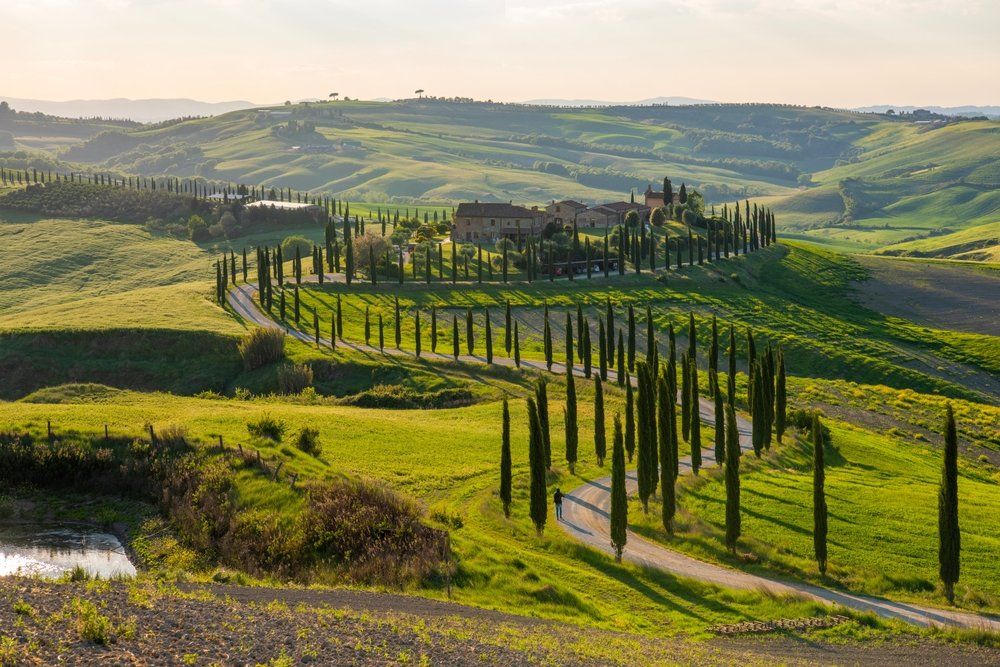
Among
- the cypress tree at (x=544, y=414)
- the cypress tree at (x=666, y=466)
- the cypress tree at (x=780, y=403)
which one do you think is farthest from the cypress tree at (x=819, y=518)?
the cypress tree at (x=780, y=403)

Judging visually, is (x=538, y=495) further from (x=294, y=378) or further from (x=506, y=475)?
(x=294, y=378)

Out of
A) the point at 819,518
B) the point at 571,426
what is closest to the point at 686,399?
the point at 571,426

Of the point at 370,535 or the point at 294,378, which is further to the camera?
the point at 294,378

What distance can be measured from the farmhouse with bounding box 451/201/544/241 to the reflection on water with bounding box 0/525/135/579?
13473cm

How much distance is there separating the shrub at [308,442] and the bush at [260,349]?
4298 centimetres

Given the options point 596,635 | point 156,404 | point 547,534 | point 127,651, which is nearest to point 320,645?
point 127,651

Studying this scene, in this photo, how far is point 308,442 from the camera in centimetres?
6700

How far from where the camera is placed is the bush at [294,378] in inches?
4008

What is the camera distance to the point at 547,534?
55875mm

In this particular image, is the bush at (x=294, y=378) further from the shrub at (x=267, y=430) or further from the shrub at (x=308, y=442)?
the shrub at (x=308, y=442)

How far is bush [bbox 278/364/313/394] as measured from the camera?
102 metres

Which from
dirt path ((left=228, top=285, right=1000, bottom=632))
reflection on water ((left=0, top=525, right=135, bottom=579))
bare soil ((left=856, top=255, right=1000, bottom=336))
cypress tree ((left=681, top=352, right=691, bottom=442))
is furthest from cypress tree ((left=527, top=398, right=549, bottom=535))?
bare soil ((left=856, top=255, right=1000, bottom=336))

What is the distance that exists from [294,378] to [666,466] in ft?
182

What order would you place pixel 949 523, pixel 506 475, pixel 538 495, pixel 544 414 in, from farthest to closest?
pixel 544 414
pixel 506 475
pixel 538 495
pixel 949 523
